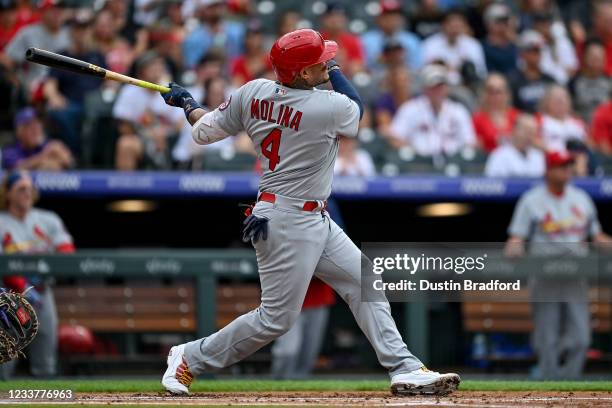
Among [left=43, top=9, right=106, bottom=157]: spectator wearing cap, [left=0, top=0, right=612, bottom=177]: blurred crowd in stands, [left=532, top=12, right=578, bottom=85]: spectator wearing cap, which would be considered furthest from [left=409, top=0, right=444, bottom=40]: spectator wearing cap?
[left=43, top=9, right=106, bottom=157]: spectator wearing cap

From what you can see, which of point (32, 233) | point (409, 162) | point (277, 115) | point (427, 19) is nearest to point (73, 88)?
point (32, 233)

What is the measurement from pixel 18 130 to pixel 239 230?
2.10 m

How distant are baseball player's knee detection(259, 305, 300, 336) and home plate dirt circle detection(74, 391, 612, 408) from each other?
0.37 meters

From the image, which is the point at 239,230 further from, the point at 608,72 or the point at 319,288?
the point at 608,72

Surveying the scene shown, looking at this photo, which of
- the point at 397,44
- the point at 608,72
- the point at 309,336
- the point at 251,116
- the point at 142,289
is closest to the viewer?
the point at 251,116

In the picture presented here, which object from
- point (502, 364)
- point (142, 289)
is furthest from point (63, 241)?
point (502, 364)

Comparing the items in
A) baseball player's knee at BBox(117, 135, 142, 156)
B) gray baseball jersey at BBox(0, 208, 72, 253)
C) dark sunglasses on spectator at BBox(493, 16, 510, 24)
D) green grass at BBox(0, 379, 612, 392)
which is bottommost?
green grass at BBox(0, 379, 612, 392)

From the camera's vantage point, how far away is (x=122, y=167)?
10555 millimetres

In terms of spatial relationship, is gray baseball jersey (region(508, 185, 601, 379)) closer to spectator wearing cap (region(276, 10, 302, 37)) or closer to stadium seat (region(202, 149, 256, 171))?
stadium seat (region(202, 149, 256, 171))

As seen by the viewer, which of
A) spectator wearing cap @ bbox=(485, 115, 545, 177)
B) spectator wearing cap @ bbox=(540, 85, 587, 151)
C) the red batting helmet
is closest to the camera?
the red batting helmet

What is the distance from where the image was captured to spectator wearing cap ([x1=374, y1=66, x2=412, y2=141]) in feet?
38.6

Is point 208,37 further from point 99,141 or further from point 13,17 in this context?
point 99,141

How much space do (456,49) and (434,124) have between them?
1.79 metres

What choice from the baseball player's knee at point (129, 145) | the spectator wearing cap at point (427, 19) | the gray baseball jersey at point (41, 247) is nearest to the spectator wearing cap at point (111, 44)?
the baseball player's knee at point (129, 145)
